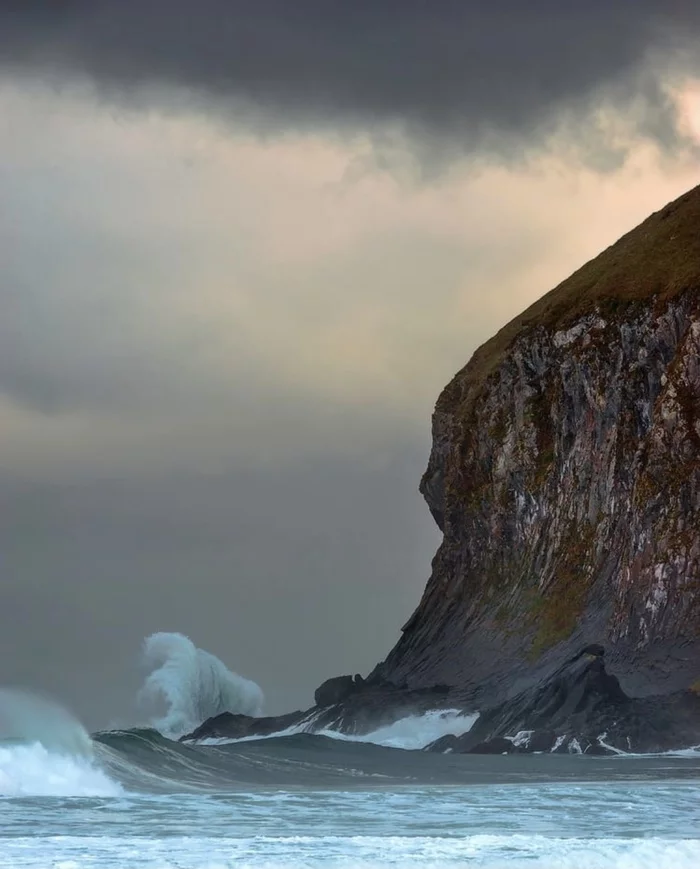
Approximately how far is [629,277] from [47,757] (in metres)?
76.1

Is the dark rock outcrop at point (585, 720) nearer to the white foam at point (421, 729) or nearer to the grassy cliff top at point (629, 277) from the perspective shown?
the white foam at point (421, 729)

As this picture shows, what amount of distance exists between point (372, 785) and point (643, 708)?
103 ft

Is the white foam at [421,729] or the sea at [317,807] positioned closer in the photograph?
the sea at [317,807]

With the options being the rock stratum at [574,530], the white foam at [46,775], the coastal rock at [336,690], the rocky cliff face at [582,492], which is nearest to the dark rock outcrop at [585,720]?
the rock stratum at [574,530]

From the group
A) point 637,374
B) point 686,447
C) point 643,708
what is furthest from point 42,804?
point 637,374

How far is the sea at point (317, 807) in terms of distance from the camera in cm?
3284

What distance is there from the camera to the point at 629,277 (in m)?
118

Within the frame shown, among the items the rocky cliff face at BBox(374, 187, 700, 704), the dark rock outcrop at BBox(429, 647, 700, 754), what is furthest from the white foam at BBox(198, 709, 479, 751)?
the dark rock outcrop at BBox(429, 647, 700, 754)

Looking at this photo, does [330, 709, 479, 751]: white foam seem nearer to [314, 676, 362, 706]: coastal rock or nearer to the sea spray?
[314, 676, 362, 706]: coastal rock

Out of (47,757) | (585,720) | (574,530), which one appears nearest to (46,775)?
(47,757)

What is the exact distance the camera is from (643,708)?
8388 centimetres

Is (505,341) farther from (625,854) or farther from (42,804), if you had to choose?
(625,854)

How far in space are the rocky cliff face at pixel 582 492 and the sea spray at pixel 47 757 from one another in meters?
40.3

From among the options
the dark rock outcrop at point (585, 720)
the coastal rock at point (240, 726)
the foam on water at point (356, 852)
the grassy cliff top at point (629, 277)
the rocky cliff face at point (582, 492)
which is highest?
the grassy cliff top at point (629, 277)
